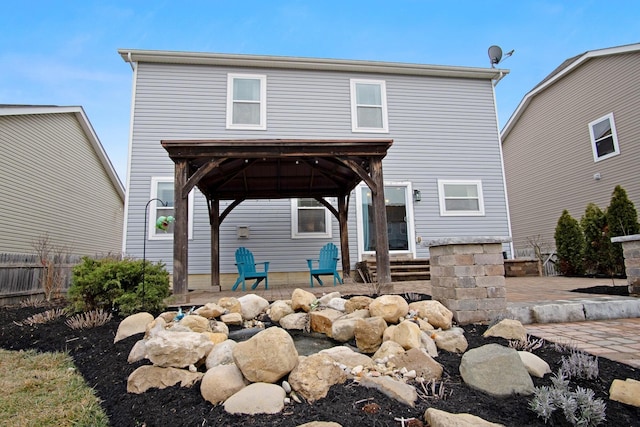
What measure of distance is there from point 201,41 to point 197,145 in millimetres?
6657

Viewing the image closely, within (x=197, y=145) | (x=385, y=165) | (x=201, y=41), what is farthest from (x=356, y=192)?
(x=201, y=41)

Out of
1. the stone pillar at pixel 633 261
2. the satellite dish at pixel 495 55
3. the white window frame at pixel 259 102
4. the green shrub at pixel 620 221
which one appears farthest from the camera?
the satellite dish at pixel 495 55

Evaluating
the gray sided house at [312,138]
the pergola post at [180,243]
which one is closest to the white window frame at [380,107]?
the gray sided house at [312,138]

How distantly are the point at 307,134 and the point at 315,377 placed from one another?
6885 millimetres

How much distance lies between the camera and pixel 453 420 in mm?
1487

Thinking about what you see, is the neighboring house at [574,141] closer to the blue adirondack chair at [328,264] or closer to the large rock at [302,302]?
the blue adirondack chair at [328,264]

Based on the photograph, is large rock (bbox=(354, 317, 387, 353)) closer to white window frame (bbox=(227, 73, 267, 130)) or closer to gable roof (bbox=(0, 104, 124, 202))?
white window frame (bbox=(227, 73, 267, 130))

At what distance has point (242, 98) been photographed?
8.16 m

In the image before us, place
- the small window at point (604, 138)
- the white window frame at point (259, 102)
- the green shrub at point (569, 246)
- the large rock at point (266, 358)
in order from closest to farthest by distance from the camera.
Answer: the large rock at point (266, 358), the white window frame at point (259, 102), the green shrub at point (569, 246), the small window at point (604, 138)

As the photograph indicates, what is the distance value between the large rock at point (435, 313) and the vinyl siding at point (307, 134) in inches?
182

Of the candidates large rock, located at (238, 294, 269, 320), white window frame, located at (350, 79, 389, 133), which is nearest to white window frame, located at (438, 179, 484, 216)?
white window frame, located at (350, 79, 389, 133)

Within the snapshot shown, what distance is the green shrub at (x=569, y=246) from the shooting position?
26.8ft

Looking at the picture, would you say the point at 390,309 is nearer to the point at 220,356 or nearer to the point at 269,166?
the point at 220,356

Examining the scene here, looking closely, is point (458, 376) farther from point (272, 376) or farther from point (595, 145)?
point (595, 145)
